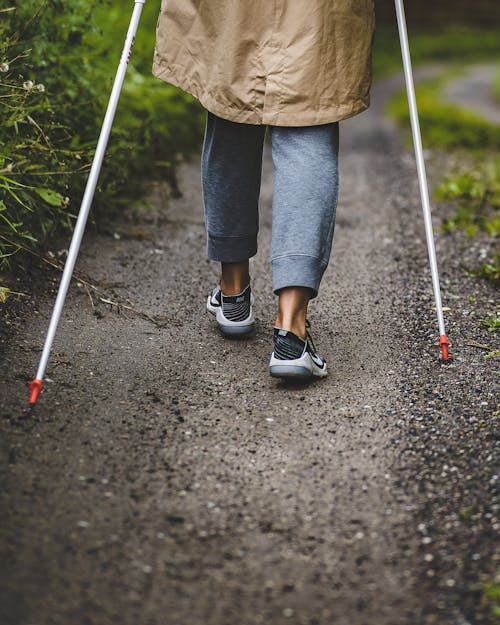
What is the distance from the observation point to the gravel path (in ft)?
4.98

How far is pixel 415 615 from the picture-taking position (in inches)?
58.3

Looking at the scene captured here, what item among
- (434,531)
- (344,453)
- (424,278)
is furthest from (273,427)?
(424,278)

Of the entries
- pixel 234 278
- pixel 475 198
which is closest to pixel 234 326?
pixel 234 278

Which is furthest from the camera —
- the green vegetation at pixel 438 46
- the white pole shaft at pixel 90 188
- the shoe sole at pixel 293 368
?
the green vegetation at pixel 438 46

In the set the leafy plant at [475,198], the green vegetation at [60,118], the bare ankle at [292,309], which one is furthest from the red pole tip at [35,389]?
the leafy plant at [475,198]

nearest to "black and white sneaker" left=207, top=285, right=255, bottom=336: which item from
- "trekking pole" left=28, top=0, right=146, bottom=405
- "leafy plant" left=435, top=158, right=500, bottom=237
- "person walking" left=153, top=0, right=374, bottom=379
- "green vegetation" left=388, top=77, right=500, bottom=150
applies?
"person walking" left=153, top=0, right=374, bottom=379

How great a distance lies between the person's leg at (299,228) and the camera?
2.37 metres

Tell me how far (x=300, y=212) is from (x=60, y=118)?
1532 mm

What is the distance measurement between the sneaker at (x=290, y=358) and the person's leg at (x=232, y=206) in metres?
0.43

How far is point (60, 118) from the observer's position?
343cm

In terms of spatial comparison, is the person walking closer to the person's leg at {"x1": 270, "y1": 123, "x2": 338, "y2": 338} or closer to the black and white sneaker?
the person's leg at {"x1": 270, "y1": 123, "x2": 338, "y2": 338}

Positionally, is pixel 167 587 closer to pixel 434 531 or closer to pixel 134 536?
pixel 134 536

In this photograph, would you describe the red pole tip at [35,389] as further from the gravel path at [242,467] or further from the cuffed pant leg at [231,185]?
the cuffed pant leg at [231,185]

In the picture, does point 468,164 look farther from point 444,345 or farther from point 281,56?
point 281,56
